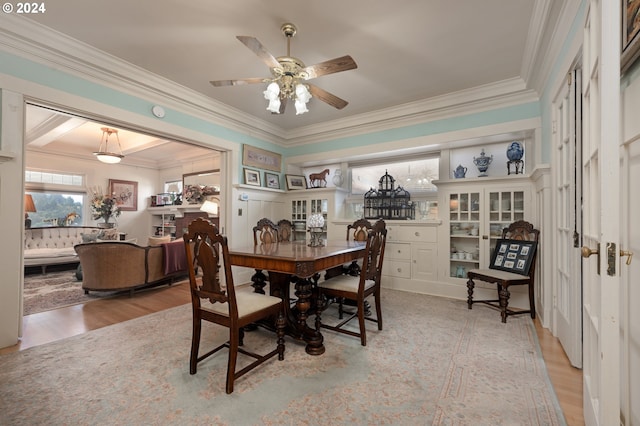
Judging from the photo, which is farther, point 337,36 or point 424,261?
point 424,261

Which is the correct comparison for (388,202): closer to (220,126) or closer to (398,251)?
(398,251)

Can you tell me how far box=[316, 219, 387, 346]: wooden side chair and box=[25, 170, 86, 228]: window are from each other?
718 centimetres

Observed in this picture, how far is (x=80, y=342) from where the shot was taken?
236 cm

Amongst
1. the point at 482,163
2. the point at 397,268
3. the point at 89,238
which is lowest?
the point at 397,268

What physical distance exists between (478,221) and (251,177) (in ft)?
11.5

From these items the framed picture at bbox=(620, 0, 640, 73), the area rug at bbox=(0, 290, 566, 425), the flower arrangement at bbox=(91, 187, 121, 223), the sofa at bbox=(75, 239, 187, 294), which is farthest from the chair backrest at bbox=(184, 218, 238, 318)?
the flower arrangement at bbox=(91, 187, 121, 223)

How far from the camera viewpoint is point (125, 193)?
7.36 metres

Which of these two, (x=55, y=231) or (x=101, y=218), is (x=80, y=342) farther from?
(x=101, y=218)

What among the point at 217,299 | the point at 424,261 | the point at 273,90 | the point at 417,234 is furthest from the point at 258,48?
the point at 424,261

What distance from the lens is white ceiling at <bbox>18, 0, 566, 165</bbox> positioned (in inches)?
84.8

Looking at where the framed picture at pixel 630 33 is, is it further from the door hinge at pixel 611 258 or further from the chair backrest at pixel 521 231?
the chair backrest at pixel 521 231

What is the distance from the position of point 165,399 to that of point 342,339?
1.37 metres

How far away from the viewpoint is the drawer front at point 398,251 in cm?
400

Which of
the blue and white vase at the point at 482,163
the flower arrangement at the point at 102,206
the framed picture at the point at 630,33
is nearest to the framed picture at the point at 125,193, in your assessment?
the flower arrangement at the point at 102,206
